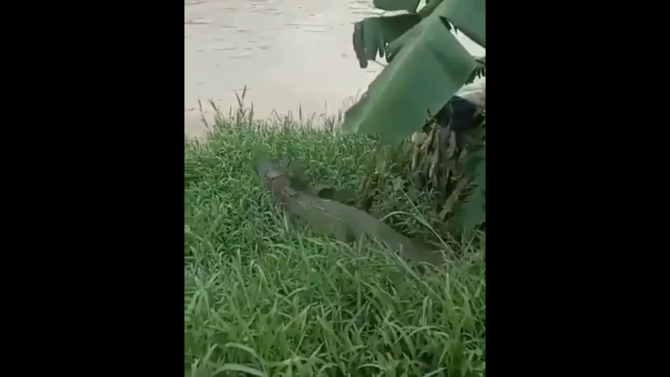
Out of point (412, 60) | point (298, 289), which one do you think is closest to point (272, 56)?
point (412, 60)

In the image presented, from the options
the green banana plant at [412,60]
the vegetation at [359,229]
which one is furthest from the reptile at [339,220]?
the green banana plant at [412,60]

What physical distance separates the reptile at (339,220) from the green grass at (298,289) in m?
0.02

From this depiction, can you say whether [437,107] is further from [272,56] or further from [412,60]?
[272,56]

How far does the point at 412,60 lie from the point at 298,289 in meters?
0.43

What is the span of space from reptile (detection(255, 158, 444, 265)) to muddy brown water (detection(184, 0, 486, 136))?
0.47ft

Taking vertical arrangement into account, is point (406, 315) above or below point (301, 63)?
below

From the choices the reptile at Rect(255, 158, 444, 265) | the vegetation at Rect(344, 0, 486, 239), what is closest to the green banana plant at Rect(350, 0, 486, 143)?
the vegetation at Rect(344, 0, 486, 239)

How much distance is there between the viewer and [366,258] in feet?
3.41

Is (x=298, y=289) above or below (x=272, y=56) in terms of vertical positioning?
below

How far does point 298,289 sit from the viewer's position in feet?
3.36
